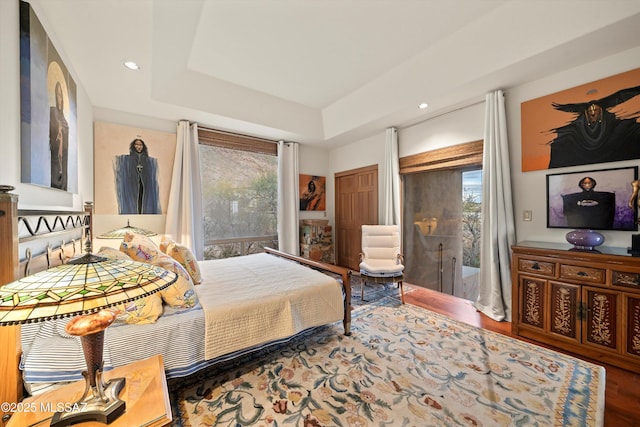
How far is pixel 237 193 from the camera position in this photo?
447 cm

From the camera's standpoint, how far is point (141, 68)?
2406mm

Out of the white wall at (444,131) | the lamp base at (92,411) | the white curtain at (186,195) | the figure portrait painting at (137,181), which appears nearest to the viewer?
the lamp base at (92,411)

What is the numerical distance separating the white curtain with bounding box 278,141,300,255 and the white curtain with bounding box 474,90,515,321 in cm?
323

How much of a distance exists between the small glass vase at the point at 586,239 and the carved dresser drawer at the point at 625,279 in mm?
281

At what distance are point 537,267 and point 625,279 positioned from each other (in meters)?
0.53

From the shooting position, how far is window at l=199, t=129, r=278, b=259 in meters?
4.18

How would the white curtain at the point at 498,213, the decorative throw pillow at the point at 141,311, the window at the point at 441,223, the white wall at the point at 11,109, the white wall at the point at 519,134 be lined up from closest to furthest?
the white wall at the point at 11,109
the decorative throw pillow at the point at 141,311
the white wall at the point at 519,134
the white curtain at the point at 498,213
the window at the point at 441,223

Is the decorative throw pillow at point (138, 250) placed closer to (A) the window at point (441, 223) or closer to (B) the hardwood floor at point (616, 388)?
(B) the hardwood floor at point (616, 388)

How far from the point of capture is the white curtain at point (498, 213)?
2807mm

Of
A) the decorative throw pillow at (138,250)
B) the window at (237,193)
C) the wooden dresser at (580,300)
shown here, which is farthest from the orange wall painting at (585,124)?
the window at (237,193)

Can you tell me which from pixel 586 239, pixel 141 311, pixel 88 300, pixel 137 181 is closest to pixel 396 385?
pixel 141 311

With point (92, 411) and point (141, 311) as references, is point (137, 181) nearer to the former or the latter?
point (141, 311)

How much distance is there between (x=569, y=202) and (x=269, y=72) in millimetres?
3753

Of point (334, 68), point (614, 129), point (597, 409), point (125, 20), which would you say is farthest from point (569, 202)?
point (125, 20)
